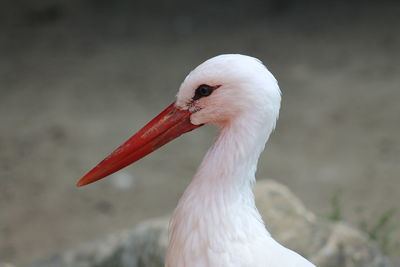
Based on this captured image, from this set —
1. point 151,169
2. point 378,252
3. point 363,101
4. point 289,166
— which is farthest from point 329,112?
point 378,252

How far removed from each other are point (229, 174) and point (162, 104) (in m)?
3.70

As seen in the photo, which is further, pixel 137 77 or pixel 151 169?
pixel 137 77

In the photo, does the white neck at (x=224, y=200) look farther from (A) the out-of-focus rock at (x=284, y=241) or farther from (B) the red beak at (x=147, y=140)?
(A) the out-of-focus rock at (x=284, y=241)

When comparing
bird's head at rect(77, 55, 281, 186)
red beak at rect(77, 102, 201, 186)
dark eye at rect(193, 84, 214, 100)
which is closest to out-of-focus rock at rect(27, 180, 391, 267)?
red beak at rect(77, 102, 201, 186)

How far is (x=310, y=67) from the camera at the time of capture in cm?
672

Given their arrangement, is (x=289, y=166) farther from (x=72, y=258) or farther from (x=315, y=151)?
(x=72, y=258)

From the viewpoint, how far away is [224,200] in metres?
2.60

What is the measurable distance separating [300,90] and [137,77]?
1.40 m

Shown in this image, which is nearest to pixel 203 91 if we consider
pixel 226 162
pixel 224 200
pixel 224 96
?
pixel 224 96

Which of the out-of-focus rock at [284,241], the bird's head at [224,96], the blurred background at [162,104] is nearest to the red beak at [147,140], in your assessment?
the bird's head at [224,96]

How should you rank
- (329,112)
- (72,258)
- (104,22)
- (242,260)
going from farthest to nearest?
(104,22) → (329,112) → (72,258) → (242,260)

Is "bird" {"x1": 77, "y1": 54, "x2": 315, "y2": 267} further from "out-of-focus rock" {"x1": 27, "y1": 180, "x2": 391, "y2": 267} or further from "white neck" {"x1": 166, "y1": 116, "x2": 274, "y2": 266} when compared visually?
"out-of-focus rock" {"x1": 27, "y1": 180, "x2": 391, "y2": 267}

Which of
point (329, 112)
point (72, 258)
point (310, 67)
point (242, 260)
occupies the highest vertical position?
point (310, 67)

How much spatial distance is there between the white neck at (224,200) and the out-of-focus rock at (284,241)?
2.85ft
